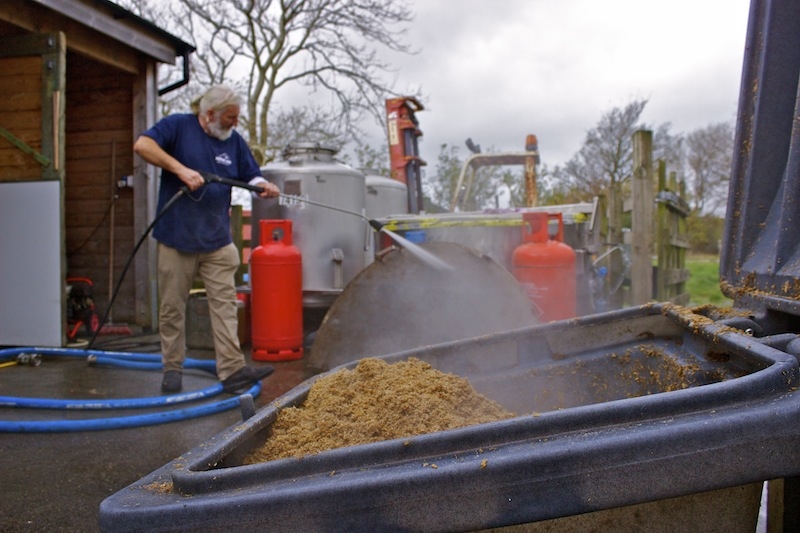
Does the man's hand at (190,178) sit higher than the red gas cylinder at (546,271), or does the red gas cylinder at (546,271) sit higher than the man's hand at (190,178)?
the man's hand at (190,178)

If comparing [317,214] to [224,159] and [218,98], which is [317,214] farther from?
[218,98]

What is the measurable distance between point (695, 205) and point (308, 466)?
32.9m

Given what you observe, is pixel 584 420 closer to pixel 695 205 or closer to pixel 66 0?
pixel 66 0

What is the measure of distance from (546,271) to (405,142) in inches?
175

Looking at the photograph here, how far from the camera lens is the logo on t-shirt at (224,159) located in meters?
4.60

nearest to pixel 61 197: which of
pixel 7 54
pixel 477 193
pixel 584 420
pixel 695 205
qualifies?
pixel 7 54

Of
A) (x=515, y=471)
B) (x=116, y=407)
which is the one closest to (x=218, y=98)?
(x=116, y=407)

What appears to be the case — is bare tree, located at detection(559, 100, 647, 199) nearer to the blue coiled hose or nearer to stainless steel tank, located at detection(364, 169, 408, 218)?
stainless steel tank, located at detection(364, 169, 408, 218)

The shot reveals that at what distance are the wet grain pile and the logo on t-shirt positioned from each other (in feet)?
10.2

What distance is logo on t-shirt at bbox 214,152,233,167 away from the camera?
460 centimetres

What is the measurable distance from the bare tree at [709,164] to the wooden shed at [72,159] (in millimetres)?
27592

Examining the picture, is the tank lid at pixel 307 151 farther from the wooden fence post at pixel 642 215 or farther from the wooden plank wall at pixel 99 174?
the wooden fence post at pixel 642 215

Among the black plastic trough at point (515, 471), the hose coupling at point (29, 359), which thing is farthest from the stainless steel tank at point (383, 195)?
the black plastic trough at point (515, 471)

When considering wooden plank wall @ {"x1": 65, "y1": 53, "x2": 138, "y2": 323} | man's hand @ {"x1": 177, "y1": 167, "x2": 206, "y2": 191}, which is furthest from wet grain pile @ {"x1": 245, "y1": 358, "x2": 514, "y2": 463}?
wooden plank wall @ {"x1": 65, "y1": 53, "x2": 138, "y2": 323}
